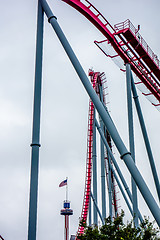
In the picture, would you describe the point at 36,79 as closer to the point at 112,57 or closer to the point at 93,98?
the point at 93,98

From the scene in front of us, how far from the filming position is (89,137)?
57.4 ft

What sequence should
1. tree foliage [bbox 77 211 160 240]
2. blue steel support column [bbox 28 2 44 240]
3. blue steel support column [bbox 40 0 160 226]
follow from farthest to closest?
blue steel support column [bbox 28 2 44 240] < tree foliage [bbox 77 211 160 240] < blue steel support column [bbox 40 0 160 226]

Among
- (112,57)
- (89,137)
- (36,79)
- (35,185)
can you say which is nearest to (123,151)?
(35,185)

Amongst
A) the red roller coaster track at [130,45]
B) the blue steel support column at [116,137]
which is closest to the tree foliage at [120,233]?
the blue steel support column at [116,137]

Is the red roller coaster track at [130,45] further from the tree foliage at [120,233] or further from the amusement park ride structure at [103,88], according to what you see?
the tree foliage at [120,233]

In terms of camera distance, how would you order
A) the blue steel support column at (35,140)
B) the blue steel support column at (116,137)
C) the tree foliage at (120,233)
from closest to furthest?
the blue steel support column at (116,137) → the tree foliage at (120,233) → the blue steel support column at (35,140)

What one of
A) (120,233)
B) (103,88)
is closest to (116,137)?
(120,233)

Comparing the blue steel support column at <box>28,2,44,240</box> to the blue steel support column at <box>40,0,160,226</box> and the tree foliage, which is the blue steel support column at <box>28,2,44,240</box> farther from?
the tree foliage

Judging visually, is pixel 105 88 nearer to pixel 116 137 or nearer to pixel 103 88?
pixel 103 88

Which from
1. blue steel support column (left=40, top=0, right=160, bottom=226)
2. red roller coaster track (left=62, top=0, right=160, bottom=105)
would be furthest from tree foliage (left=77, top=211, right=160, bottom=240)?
red roller coaster track (left=62, top=0, right=160, bottom=105)

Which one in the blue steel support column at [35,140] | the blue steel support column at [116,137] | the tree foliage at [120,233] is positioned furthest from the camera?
the blue steel support column at [35,140]

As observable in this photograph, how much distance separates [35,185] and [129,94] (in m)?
4.16

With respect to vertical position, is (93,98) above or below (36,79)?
below

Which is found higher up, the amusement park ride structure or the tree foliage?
the amusement park ride structure
